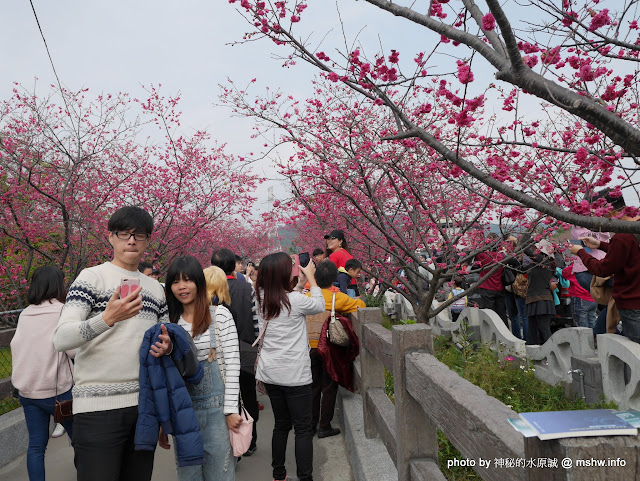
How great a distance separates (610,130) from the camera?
2.15 m

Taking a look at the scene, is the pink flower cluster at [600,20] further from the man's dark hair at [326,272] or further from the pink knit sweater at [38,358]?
the pink knit sweater at [38,358]

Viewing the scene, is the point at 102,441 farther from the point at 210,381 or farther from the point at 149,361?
the point at 210,381

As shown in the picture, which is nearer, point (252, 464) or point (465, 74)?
point (465, 74)

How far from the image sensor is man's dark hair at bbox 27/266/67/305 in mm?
3865

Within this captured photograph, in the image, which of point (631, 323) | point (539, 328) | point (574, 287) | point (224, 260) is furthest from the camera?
point (574, 287)

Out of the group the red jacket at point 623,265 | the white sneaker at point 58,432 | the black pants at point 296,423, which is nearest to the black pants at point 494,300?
the red jacket at point 623,265

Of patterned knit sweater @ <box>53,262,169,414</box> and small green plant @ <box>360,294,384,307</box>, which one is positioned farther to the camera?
small green plant @ <box>360,294,384,307</box>

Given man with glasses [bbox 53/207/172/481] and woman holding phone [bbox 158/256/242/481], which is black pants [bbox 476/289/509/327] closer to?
woman holding phone [bbox 158/256/242/481]

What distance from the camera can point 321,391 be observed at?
529cm

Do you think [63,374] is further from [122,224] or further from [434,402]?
[434,402]

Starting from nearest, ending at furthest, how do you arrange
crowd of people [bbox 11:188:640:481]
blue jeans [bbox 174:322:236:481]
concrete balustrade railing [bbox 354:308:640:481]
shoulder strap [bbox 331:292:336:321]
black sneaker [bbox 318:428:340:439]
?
concrete balustrade railing [bbox 354:308:640:481] → crowd of people [bbox 11:188:640:481] → blue jeans [bbox 174:322:236:481] → shoulder strap [bbox 331:292:336:321] → black sneaker [bbox 318:428:340:439]

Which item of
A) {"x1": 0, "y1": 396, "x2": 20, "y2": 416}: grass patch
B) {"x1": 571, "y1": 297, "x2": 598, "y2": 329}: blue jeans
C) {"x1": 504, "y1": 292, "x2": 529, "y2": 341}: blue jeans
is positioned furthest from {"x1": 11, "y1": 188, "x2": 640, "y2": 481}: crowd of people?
{"x1": 0, "y1": 396, "x2": 20, "y2": 416}: grass patch

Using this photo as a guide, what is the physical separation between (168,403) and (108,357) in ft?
1.28

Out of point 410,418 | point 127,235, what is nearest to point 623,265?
point 410,418
